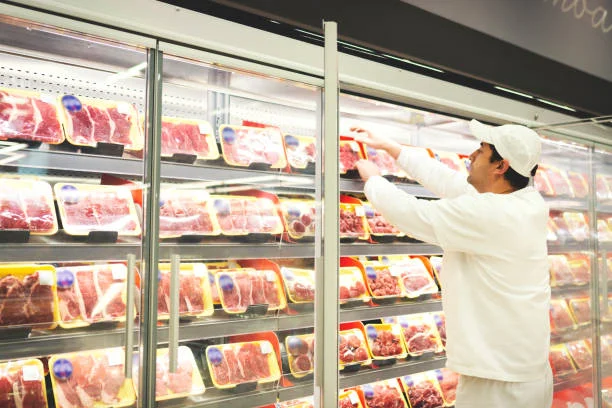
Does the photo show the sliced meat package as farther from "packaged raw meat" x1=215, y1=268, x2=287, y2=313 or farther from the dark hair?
the dark hair

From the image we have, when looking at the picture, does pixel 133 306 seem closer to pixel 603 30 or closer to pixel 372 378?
pixel 372 378

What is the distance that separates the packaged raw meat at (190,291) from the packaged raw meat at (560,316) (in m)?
2.88

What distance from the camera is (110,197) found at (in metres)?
2.59

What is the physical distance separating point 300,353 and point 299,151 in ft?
3.74

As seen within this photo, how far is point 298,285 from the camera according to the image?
300 cm

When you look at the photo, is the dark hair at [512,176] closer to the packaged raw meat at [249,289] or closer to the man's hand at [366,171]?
the man's hand at [366,171]

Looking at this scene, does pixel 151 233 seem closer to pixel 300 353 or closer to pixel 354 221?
pixel 300 353

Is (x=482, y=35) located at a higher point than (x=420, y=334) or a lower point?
higher

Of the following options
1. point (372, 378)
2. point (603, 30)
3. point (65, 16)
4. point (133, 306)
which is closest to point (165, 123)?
point (65, 16)

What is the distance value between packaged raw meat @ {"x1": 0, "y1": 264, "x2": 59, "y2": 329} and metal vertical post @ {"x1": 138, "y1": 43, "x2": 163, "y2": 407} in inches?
15.5

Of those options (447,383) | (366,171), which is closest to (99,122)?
(366,171)

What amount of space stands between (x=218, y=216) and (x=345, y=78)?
0.96 m

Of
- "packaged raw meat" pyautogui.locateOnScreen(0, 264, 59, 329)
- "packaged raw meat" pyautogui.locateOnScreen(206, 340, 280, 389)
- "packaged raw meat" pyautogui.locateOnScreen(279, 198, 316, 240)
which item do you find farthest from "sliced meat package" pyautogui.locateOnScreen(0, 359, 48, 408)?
"packaged raw meat" pyautogui.locateOnScreen(279, 198, 316, 240)

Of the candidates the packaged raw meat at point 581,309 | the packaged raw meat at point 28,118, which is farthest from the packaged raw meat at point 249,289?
the packaged raw meat at point 581,309
